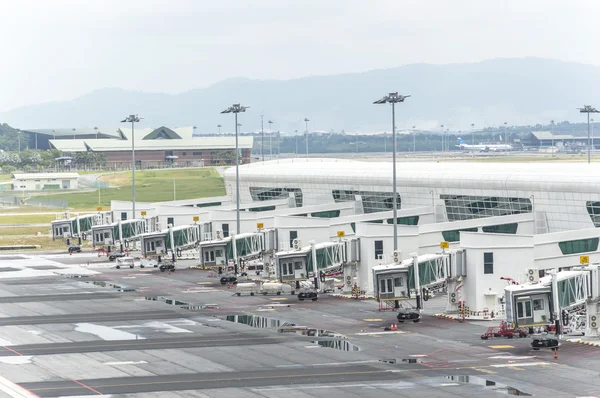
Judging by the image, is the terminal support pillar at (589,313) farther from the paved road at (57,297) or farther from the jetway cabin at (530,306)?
the paved road at (57,297)

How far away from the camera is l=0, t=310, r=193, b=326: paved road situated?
7975 cm

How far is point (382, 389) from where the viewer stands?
5416 cm

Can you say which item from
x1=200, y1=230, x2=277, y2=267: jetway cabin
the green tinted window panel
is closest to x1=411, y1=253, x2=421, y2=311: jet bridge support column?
x1=200, y1=230, x2=277, y2=267: jetway cabin

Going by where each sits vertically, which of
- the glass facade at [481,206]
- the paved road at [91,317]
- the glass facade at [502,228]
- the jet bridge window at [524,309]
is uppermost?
the glass facade at [481,206]

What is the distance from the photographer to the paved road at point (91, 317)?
79750 millimetres

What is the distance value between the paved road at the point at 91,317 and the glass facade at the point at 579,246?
96.7 feet

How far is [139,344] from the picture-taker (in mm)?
68625

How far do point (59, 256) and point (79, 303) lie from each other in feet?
153

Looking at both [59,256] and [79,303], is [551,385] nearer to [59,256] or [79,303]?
[79,303]

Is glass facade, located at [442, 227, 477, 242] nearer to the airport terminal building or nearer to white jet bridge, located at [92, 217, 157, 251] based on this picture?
the airport terminal building

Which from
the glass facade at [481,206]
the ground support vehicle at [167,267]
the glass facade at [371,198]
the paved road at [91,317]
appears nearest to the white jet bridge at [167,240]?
the ground support vehicle at [167,267]

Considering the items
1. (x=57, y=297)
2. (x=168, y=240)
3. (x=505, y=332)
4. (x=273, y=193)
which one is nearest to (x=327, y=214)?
(x=273, y=193)

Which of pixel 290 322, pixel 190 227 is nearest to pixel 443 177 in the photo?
pixel 190 227

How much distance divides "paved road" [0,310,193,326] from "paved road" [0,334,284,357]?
415 inches
